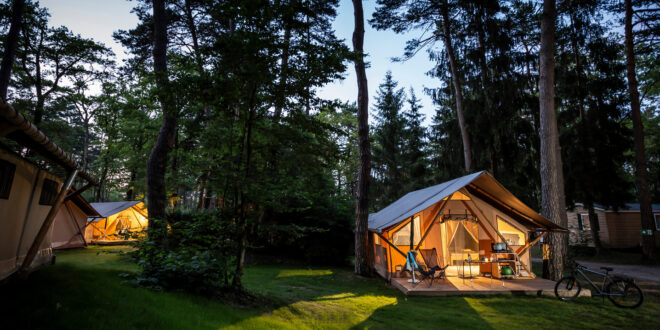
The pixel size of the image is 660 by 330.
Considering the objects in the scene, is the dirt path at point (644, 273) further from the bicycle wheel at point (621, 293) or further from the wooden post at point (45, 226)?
the wooden post at point (45, 226)

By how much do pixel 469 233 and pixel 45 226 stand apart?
922cm

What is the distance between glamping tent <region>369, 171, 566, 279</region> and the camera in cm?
779

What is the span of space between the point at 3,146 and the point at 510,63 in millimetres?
15261

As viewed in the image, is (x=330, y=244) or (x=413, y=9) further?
(x=413, y=9)

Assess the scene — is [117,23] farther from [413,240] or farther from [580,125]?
[580,125]

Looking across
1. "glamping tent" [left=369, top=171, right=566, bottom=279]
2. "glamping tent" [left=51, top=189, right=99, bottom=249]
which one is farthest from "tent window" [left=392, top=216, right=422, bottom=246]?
"glamping tent" [left=51, top=189, right=99, bottom=249]

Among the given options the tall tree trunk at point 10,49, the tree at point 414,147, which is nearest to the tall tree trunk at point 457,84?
the tree at point 414,147

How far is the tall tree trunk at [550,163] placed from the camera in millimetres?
7641

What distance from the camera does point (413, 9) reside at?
1248 cm

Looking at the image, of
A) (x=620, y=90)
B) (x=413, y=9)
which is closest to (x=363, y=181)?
(x=413, y=9)

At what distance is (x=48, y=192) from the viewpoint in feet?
17.1

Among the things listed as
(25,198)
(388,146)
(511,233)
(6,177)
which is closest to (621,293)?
(511,233)

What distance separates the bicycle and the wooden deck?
245 millimetres

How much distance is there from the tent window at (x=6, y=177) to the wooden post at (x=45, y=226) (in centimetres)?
50
